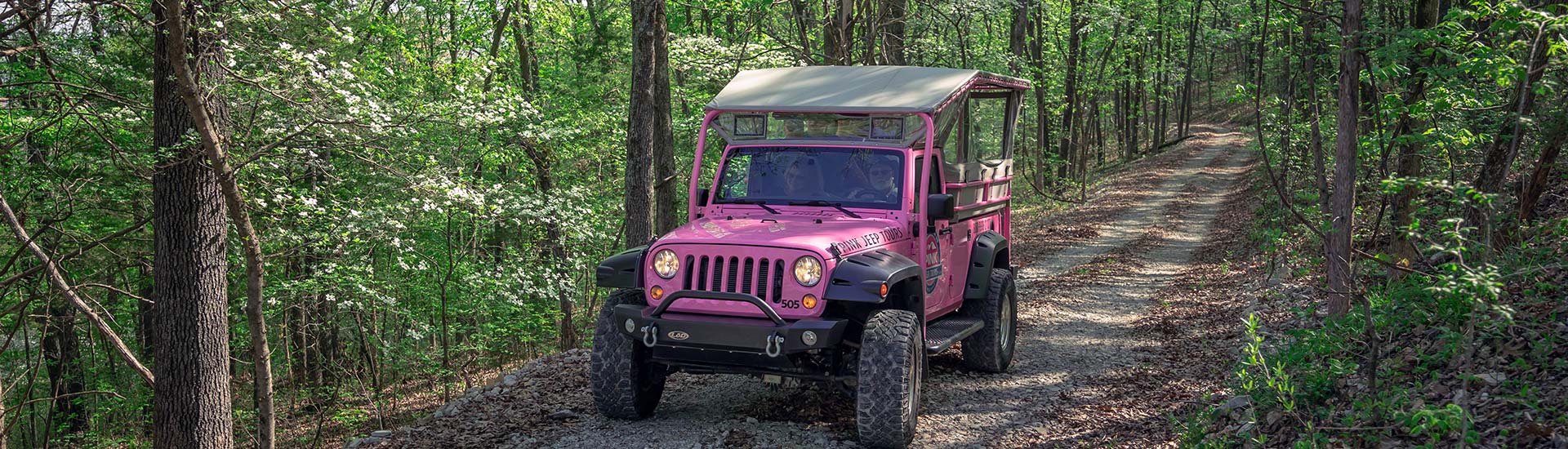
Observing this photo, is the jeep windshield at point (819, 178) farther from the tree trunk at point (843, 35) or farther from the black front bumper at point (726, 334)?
the tree trunk at point (843, 35)

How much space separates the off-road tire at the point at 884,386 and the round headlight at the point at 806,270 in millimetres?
537

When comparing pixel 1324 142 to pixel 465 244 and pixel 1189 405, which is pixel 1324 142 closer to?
pixel 1189 405

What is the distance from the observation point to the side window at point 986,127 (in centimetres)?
874

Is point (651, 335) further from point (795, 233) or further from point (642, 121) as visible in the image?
point (642, 121)

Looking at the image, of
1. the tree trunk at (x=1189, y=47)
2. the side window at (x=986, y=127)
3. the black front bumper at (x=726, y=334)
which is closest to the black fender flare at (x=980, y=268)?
the side window at (x=986, y=127)

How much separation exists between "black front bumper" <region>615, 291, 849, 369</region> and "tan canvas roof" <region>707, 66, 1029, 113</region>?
6.23 feet

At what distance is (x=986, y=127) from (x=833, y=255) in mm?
3486

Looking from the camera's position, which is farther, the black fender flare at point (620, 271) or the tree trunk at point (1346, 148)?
the tree trunk at point (1346, 148)

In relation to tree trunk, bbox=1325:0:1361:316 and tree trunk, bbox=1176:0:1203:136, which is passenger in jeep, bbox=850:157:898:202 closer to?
tree trunk, bbox=1325:0:1361:316

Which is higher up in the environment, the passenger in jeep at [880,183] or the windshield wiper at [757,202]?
the passenger in jeep at [880,183]

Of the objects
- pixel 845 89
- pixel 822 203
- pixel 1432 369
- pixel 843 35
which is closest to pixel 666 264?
pixel 822 203

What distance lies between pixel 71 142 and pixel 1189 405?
1313 centimetres

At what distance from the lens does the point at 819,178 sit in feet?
24.5

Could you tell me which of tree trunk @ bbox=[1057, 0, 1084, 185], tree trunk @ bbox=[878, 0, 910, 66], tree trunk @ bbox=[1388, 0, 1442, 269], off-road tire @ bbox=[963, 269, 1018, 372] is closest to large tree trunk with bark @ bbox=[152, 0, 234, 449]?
off-road tire @ bbox=[963, 269, 1018, 372]
